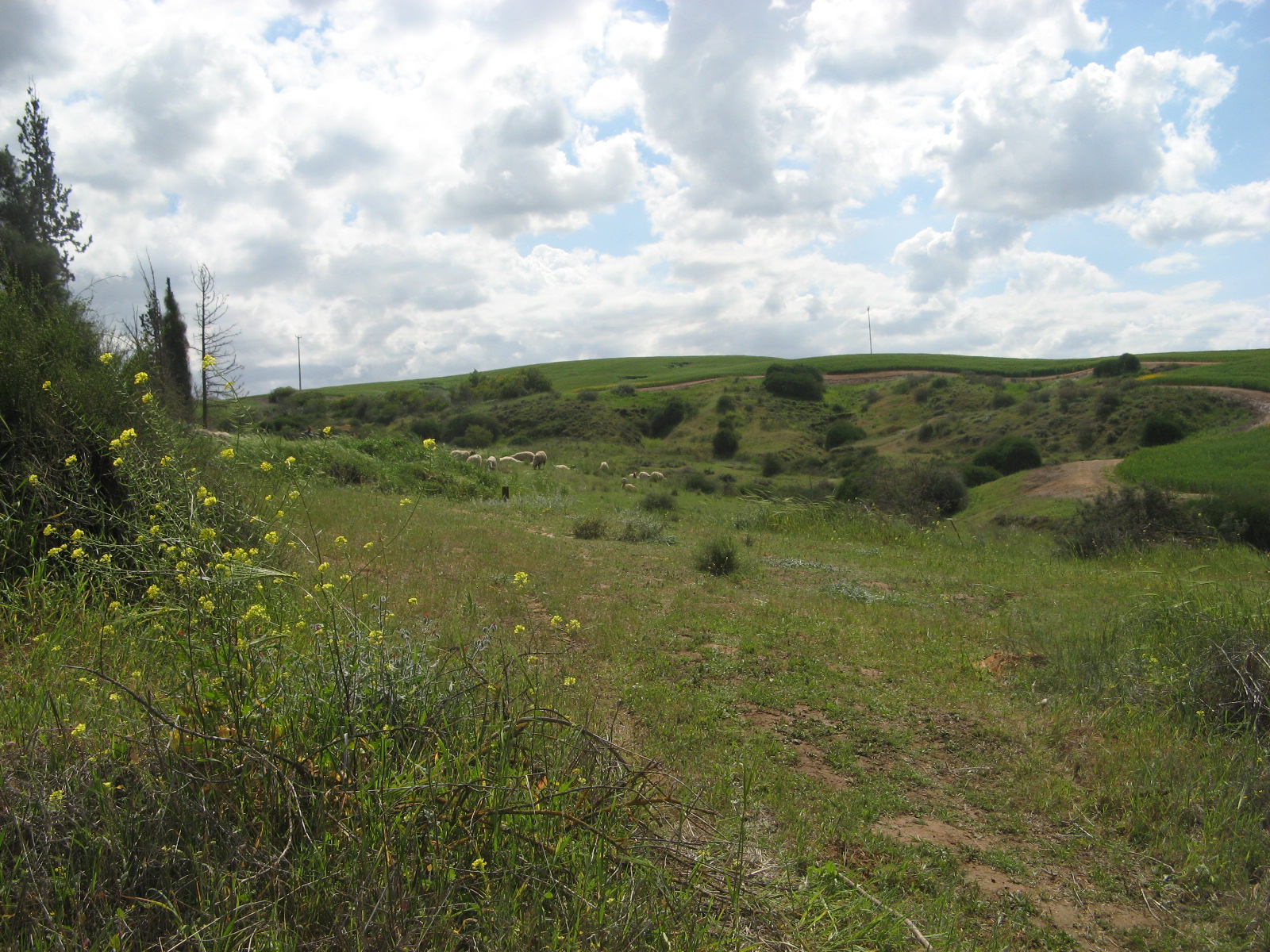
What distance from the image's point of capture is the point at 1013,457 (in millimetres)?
29391

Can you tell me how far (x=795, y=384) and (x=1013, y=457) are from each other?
26.3 metres

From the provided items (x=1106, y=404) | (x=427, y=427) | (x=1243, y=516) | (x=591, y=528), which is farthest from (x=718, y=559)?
(x=427, y=427)

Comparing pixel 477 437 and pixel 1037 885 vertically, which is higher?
pixel 477 437

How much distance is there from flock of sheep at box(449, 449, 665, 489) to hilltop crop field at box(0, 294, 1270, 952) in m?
11.8

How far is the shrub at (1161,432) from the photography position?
28719mm

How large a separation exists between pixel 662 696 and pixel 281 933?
3.54 metres

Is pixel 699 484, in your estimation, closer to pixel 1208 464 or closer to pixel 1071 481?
pixel 1071 481

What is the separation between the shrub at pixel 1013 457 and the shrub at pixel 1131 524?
1409 centimetres

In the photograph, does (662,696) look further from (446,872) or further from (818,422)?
(818,422)

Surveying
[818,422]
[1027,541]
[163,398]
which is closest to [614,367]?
[818,422]

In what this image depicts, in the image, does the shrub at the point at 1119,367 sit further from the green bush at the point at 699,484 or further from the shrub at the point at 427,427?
the shrub at the point at 427,427

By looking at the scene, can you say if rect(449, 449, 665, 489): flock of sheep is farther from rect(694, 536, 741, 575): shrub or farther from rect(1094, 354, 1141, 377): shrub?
rect(1094, 354, 1141, 377): shrub

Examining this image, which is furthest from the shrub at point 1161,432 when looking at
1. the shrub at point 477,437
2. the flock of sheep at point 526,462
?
the shrub at point 477,437

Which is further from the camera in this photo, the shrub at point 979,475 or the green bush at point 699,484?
the shrub at point 979,475
